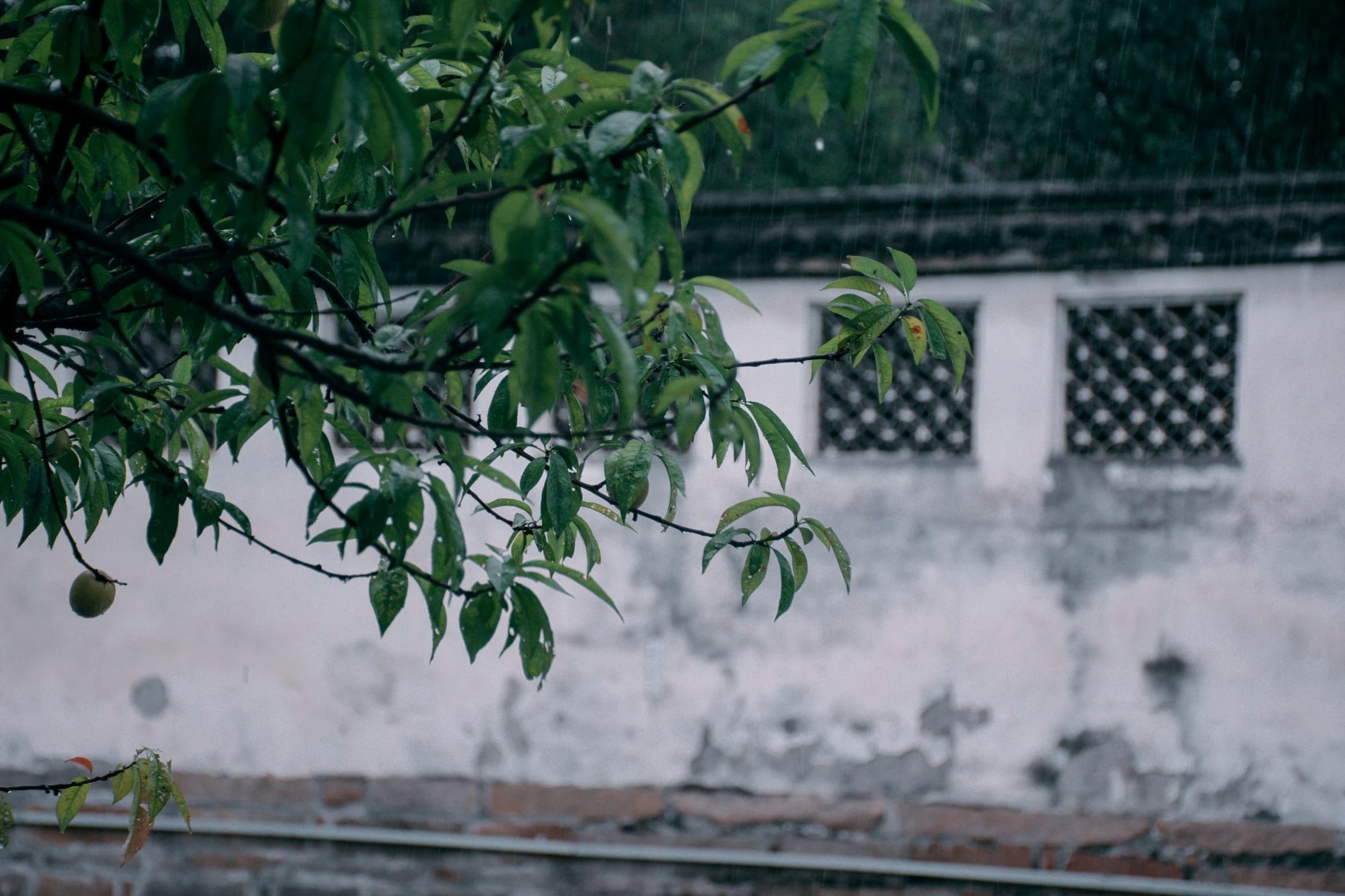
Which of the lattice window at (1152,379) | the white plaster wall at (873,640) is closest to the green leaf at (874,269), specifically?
the white plaster wall at (873,640)

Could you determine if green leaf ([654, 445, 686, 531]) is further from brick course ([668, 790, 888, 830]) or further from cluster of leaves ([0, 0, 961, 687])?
brick course ([668, 790, 888, 830])

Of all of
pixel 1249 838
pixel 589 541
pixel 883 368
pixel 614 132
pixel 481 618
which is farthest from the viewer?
pixel 1249 838

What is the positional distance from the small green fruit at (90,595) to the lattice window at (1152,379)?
264cm

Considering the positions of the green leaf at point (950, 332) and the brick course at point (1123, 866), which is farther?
the brick course at point (1123, 866)

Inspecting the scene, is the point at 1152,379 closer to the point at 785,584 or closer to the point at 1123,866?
the point at 1123,866

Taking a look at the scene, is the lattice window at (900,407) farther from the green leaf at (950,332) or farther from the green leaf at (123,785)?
the green leaf at (123,785)

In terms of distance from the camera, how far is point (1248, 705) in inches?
118

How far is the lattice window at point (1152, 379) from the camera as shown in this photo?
10.3 feet

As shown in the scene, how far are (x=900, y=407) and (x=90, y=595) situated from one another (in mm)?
2421

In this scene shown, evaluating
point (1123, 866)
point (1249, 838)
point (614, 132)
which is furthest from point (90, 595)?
point (1249, 838)

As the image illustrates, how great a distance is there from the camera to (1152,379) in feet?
10.4

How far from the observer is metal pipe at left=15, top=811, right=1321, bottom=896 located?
2986 mm

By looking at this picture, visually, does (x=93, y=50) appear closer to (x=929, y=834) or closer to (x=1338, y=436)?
(x=929, y=834)

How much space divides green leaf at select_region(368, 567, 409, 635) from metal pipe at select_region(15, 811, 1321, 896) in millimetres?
2315
